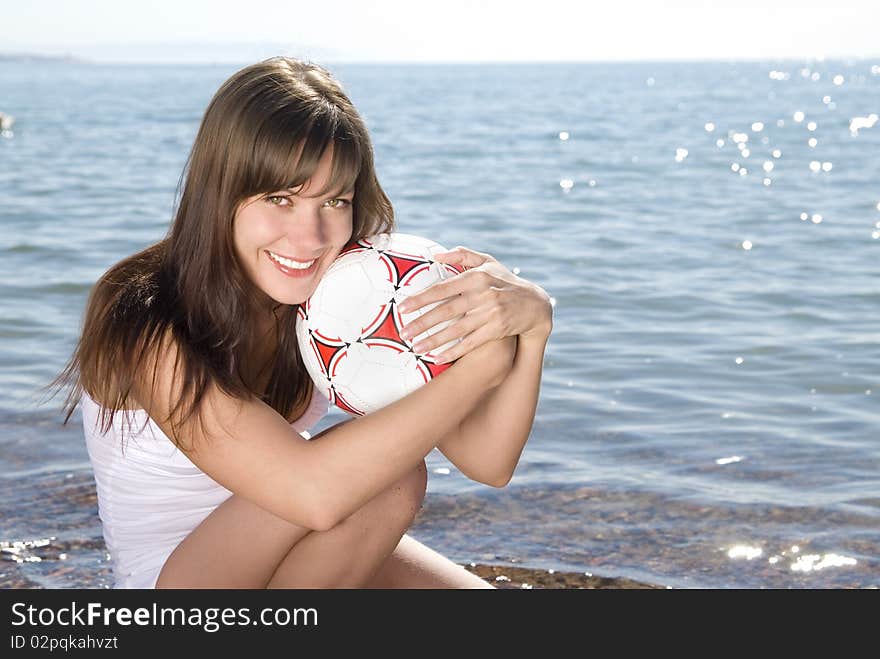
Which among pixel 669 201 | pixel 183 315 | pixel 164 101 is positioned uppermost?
pixel 183 315

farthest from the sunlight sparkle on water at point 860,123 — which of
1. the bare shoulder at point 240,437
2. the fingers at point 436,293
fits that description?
the bare shoulder at point 240,437

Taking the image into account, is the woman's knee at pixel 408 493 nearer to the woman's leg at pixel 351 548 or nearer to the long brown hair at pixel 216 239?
the woman's leg at pixel 351 548

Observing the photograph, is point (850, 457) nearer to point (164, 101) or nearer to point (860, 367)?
point (860, 367)

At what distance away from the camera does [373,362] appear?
2908mm

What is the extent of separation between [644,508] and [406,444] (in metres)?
2.35

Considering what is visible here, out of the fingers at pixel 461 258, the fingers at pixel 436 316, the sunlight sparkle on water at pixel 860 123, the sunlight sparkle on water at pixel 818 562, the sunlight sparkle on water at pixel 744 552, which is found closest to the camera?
the fingers at pixel 436 316

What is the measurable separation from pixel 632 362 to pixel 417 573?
4.06 m

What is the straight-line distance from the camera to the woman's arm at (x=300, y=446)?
2736 mm

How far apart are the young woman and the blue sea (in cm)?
131

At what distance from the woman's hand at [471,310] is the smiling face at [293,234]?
0.25m

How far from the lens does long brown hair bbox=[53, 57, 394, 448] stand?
2.73 metres

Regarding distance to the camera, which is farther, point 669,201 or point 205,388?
point 669,201

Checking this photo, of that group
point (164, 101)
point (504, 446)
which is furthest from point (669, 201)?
point (164, 101)

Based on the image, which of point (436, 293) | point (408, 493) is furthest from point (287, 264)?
point (408, 493)
